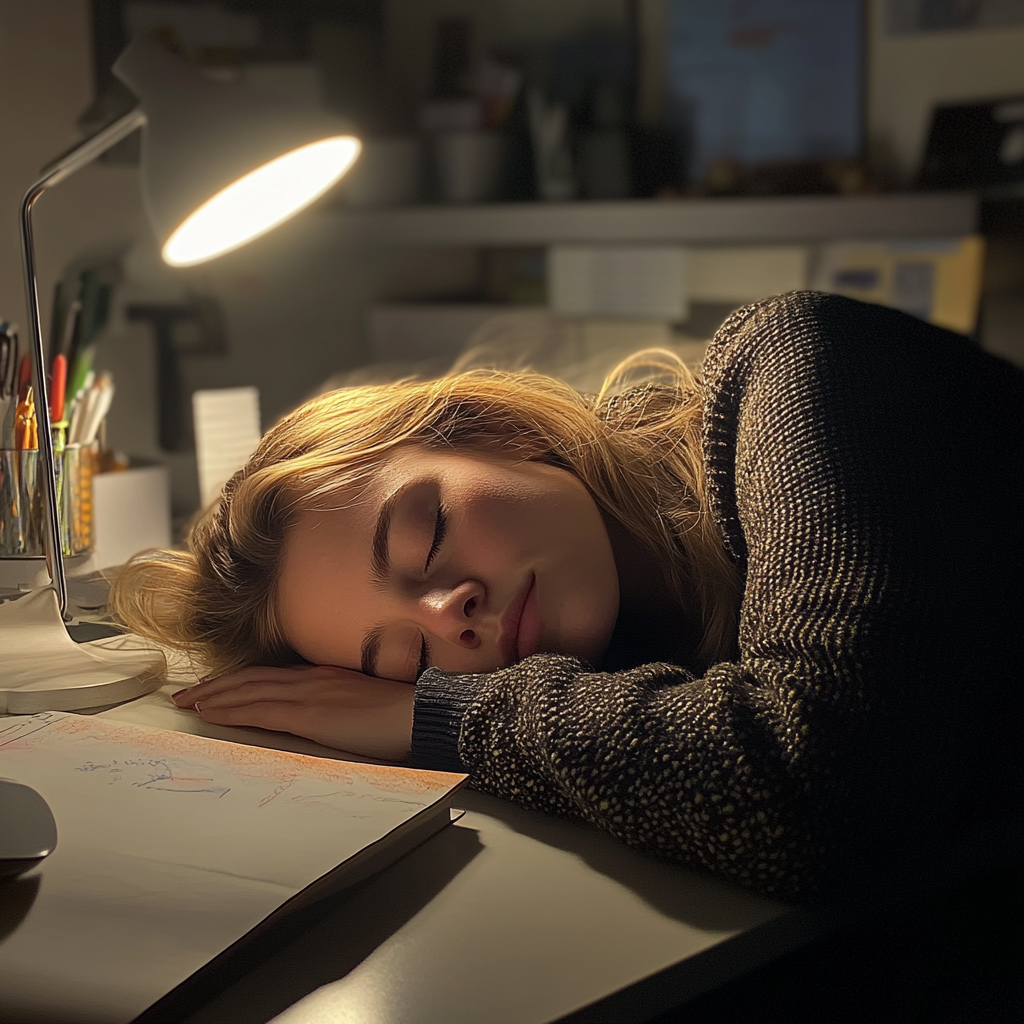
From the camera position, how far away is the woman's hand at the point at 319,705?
0.70 m

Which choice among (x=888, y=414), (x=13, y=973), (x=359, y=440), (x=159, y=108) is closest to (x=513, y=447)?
(x=359, y=440)

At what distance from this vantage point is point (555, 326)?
7.00ft

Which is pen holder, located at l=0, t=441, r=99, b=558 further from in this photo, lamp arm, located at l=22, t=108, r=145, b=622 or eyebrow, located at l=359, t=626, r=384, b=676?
eyebrow, located at l=359, t=626, r=384, b=676

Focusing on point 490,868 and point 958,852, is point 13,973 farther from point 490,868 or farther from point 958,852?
point 958,852

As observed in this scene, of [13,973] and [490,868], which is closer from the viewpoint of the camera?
[13,973]

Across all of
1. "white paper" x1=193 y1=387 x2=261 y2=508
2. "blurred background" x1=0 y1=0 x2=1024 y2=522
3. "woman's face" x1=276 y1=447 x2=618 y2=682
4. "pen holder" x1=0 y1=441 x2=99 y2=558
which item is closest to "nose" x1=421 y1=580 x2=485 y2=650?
"woman's face" x1=276 y1=447 x2=618 y2=682

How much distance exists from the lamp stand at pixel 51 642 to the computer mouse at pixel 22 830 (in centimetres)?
24

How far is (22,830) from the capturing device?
0.51 m

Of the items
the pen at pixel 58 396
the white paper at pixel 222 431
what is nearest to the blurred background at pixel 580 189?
the white paper at pixel 222 431

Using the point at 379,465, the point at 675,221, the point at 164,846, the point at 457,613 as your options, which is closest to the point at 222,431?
the point at 379,465

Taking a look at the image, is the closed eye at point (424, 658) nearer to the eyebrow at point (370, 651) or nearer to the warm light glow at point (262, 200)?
the eyebrow at point (370, 651)

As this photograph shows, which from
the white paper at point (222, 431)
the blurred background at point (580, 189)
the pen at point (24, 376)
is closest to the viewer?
the pen at point (24, 376)

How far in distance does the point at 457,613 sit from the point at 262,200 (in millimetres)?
492

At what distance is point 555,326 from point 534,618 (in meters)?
1.48
